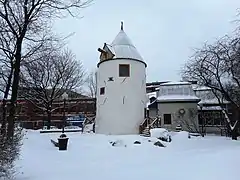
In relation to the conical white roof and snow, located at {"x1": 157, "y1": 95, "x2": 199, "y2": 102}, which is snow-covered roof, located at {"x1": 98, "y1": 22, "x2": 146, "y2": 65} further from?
snow, located at {"x1": 157, "y1": 95, "x2": 199, "y2": 102}

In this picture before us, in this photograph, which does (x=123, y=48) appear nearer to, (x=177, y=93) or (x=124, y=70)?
(x=124, y=70)

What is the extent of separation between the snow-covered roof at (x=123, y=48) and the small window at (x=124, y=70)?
0.84 metres

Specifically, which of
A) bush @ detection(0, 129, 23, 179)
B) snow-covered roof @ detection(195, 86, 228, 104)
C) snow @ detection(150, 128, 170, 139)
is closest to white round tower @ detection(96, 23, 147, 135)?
snow @ detection(150, 128, 170, 139)

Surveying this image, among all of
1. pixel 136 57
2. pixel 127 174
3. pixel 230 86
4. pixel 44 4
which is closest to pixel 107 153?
pixel 127 174

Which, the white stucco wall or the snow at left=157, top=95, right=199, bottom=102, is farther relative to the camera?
the snow at left=157, top=95, right=199, bottom=102

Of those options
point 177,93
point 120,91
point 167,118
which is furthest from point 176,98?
point 120,91

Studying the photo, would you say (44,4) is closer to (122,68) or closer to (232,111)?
(122,68)

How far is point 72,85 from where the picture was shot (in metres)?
38.5

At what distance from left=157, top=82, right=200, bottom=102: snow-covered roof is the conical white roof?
794 cm

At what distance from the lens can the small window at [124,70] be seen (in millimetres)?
26906

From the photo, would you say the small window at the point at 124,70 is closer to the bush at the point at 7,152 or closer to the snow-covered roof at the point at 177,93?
the snow-covered roof at the point at 177,93

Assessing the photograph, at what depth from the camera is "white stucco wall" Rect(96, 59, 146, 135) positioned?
26.2 metres

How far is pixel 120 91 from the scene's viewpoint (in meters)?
26.5

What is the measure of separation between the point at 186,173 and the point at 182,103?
25487 mm
